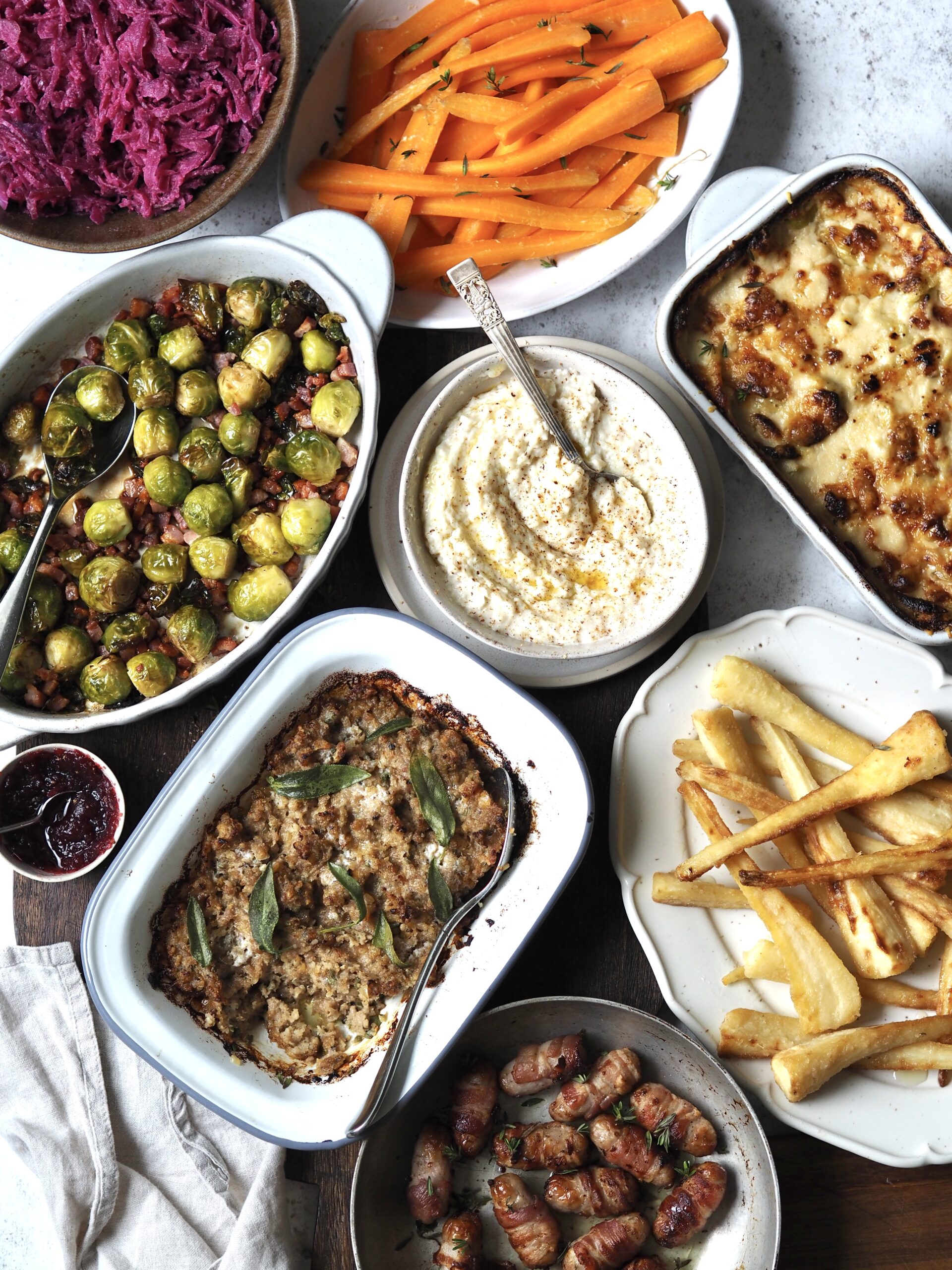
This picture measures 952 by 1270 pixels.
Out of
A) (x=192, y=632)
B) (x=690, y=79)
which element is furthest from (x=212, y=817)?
(x=690, y=79)

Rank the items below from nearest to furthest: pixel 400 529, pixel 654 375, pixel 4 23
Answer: pixel 4 23 < pixel 400 529 < pixel 654 375

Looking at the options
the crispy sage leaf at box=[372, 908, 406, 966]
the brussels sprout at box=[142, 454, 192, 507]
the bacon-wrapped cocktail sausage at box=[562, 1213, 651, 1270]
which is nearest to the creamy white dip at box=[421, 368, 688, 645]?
the brussels sprout at box=[142, 454, 192, 507]

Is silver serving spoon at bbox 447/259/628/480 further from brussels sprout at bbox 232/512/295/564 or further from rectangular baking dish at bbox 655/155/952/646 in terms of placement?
brussels sprout at bbox 232/512/295/564

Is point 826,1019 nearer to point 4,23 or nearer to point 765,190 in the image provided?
point 765,190

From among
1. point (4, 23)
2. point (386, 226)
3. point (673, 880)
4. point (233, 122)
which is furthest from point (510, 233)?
point (673, 880)

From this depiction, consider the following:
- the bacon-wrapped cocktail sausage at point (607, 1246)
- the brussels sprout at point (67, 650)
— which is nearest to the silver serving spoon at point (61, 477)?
the brussels sprout at point (67, 650)

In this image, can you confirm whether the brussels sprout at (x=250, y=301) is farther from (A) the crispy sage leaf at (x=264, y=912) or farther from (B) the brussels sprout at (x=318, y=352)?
(A) the crispy sage leaf at (x=264, y=912)

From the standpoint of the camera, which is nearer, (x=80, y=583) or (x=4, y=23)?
(x=4, y=23)
